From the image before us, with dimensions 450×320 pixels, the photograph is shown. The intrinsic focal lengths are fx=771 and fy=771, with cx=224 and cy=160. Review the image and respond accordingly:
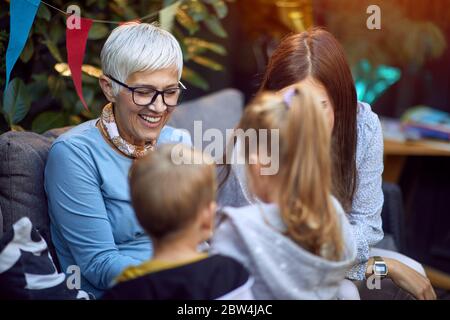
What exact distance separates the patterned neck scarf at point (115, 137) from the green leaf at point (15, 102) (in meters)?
0.48

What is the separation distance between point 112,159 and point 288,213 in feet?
2.51

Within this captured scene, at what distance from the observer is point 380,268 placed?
238cm

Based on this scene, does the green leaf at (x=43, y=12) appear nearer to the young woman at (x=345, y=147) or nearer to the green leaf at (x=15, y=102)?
the green leaf at (x=15, y=102)

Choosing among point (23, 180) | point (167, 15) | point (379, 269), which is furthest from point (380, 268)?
point (167, 15)

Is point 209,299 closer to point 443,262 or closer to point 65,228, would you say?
point 65,228

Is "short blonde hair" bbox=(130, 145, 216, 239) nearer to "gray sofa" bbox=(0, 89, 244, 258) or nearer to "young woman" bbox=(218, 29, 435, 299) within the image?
"young woman" bbox=(218, 29, 435, 299)

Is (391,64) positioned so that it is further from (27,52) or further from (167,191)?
(167,191)

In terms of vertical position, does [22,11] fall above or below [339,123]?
above

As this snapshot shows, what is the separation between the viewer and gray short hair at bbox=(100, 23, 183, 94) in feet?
7.32

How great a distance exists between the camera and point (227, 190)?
2432 millimetres

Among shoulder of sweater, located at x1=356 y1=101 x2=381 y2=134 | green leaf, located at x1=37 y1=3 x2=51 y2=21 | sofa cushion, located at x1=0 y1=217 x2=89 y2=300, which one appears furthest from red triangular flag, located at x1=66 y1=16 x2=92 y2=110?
shoulder of sweater, located at x1=356 y1=101 x2=381 y2=134

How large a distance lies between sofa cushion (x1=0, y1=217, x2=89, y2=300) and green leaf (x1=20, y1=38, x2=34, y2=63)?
1018mm
